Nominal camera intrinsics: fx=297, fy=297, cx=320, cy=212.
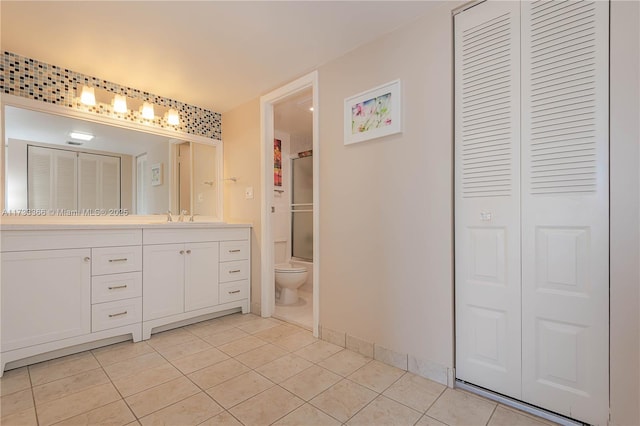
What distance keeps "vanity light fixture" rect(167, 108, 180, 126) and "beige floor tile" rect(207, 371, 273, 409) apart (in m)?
2.40

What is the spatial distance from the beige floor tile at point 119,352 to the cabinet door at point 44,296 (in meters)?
0.19

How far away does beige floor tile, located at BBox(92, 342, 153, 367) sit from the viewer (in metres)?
1.97

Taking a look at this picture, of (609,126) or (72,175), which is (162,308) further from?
(609,126)

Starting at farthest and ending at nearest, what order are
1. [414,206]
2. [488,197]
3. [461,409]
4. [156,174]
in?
[156,174] → [414,206] → [488,197] → [461,409]

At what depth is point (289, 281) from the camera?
3229mm

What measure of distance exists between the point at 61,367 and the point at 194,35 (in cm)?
227

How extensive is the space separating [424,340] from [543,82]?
1459 mm

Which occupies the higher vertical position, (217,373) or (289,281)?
(289,281)

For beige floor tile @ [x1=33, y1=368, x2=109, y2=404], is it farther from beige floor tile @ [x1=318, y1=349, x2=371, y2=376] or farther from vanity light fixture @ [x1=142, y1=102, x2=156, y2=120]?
vanity light fixture @ [x1=142, y1=102, x2=156, y2=120]

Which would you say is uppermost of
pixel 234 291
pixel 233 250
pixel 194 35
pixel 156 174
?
pixel 194 35

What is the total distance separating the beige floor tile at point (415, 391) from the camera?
148 centimetres

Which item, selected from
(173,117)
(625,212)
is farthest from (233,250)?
(625,212)

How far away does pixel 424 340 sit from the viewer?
5.68ft

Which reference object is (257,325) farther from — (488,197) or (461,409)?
(488,197)
